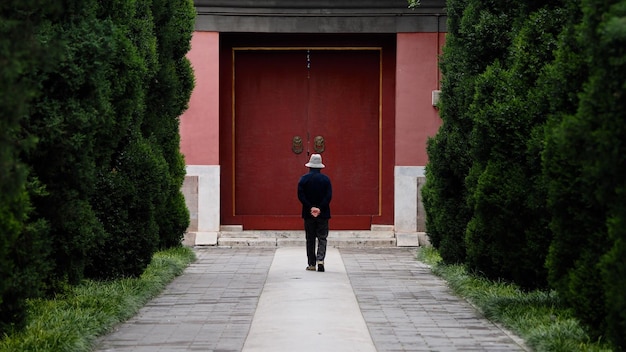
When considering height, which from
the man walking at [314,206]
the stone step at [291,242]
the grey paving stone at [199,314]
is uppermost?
the man walking at [314,206]

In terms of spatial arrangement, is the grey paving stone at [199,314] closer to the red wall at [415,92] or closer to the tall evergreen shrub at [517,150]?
the tall evergreen shrub at [517,150]

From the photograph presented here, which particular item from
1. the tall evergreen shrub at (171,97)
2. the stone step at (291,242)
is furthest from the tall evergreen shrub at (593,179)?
the stone step at (291,242)

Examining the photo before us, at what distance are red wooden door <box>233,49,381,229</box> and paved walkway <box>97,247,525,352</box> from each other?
5.57 m

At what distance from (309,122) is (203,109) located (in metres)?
2.28

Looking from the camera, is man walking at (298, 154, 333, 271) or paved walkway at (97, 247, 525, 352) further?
man walking at (298, 154, 333, 271)

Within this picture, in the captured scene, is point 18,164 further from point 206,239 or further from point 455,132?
point 206,239

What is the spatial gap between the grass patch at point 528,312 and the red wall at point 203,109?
799cm

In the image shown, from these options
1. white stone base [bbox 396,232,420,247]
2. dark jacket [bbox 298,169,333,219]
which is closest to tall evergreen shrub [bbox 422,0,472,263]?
dark jacket [bbox 298,169,333,219]

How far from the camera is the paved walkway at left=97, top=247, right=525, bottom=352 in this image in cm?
1051

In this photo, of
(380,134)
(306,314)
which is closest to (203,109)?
(380,134)

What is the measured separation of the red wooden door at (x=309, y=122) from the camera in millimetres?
23812

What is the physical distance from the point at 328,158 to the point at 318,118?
83 cm

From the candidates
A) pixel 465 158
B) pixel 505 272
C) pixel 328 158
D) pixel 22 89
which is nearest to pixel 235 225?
pixel 328 158

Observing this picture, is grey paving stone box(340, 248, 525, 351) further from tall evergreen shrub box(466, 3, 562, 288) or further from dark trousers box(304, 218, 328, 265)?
tall evergreen shrub box(466, 3, 562, 288)
